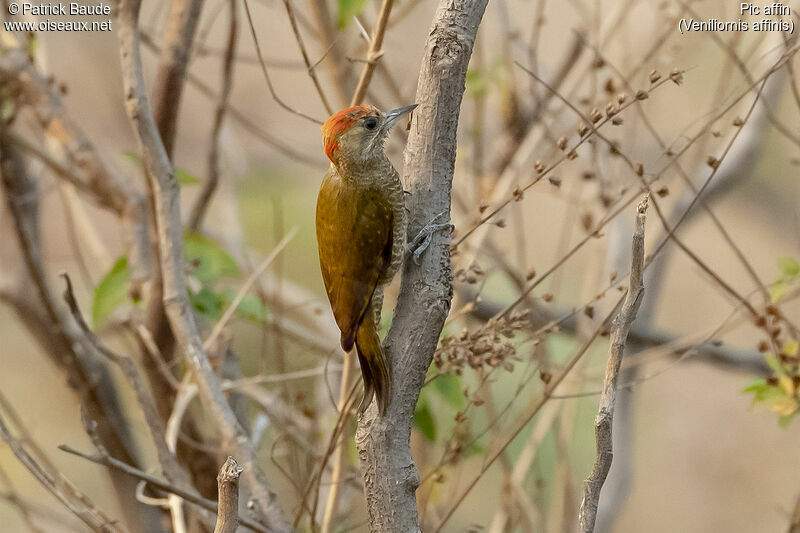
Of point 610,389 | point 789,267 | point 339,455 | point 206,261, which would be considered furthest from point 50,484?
point 789,267

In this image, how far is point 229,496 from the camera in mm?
752

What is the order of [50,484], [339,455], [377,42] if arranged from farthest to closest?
1. [339,455]
2. [377,42]
3. [50,484]

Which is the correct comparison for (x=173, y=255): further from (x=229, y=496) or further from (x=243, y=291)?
(x=229, y=496)

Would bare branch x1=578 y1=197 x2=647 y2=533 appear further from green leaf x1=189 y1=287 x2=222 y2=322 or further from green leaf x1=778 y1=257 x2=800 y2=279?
green leaf x1=189 y1=287 x2=222 y2=322

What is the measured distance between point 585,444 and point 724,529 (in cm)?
115

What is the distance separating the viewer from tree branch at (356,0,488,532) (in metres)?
0.91

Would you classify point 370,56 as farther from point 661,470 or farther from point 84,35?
point 661,470

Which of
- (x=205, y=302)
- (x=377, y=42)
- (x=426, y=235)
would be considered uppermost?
A: (x=377, y=42)

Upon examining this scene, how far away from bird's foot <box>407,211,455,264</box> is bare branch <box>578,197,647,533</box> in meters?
0.27

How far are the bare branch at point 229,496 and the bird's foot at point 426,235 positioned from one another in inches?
14.2

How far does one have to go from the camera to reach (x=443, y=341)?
114cm

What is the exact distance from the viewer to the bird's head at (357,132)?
4.17 feet

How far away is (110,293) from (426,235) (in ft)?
3.17

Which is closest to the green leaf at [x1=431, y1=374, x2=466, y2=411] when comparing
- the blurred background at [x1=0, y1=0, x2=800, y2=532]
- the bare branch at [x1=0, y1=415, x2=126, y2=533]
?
the blurred background at [x1=0, y1=0, x2=800, y2=532]
